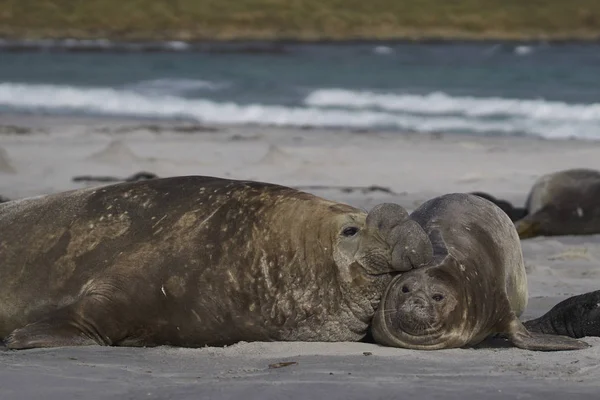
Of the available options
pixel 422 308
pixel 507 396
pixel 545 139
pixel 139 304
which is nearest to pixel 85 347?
pixel 139 304

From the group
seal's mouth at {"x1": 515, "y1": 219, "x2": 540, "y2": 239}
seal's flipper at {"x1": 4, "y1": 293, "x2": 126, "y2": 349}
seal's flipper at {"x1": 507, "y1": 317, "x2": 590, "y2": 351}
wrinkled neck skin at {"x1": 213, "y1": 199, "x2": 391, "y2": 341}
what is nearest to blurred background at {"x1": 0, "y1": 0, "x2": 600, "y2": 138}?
seal's mouth at {"x1": 515, "y1": 219, "x2": 540, "y2": 239}

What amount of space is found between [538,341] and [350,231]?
0.91m

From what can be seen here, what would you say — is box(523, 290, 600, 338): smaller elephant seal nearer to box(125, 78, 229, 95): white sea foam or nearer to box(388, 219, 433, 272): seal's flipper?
box(388, 219, 433, 272): seal's flipper

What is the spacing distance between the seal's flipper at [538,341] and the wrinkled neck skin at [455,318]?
9 cm

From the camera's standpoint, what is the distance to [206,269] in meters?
5.41

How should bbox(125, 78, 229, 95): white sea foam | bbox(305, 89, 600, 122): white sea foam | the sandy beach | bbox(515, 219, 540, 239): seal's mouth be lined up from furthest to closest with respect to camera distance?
bbox(125, 78, 229, 95): white sea foam
bbox(305, 89, 600, 122): white sea foam
bbox(515, 219, 540, 239): seal's mouth
the sandy beach

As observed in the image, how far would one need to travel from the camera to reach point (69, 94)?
944 inches

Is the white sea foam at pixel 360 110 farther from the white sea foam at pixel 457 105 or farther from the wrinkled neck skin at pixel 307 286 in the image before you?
the wrinkled neck skin at pixel 307 286

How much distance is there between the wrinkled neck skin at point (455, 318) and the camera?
5.22 meters

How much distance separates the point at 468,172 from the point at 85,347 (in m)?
7.64

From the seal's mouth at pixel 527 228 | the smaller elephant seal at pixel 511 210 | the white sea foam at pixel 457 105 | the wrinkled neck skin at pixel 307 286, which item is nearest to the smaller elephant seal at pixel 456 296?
the wrinkled neck skin at pixel 307 286

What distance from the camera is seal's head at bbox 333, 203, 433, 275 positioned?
16.8 ft

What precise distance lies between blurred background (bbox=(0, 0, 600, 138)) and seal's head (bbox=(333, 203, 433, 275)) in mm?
12276

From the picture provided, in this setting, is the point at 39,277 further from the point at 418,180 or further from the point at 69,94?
the point at 69,94
